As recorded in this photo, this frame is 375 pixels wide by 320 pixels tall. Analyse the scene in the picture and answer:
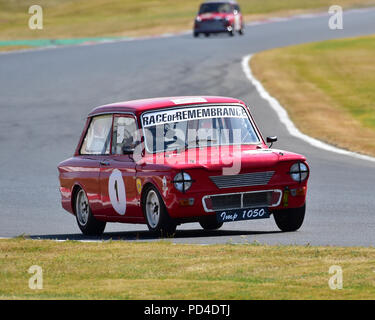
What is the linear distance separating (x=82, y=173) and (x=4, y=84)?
19.7m

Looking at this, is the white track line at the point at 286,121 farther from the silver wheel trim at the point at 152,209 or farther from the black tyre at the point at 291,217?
the silver wheel trim at the point at 152,209

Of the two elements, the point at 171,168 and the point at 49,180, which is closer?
the point at 171,168

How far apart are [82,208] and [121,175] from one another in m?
1.29

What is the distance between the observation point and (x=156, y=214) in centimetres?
1177

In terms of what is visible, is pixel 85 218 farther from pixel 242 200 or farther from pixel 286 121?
pixel 286 121

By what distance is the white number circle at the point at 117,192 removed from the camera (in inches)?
486

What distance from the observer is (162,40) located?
4662 cm

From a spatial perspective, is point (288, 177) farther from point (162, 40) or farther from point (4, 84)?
point (162, 40)

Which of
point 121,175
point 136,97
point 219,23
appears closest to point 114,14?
point 219,23

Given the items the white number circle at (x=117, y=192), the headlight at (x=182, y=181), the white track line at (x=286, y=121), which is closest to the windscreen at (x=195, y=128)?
Answer: the white number circle at (x=117, y=192)

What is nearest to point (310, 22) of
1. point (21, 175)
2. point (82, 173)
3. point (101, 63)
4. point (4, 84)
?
point (101, 63)

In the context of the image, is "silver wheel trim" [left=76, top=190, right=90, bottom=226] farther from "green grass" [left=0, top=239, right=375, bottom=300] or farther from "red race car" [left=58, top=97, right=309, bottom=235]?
"green grass" [left=0, top=239, right=375, bottom=300]

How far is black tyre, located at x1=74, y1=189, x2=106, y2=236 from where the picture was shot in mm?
13094

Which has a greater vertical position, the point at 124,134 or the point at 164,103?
the point at 164,103
